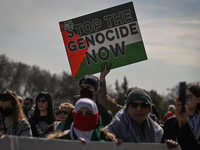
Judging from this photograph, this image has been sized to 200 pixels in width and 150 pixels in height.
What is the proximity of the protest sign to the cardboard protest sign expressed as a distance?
7.64ft

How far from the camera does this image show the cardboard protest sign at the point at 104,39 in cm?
593

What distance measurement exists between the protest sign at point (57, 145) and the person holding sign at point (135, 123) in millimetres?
155

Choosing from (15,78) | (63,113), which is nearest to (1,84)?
(15,78)

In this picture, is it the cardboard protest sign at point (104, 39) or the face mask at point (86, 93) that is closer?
the face mask at point (86, 93)

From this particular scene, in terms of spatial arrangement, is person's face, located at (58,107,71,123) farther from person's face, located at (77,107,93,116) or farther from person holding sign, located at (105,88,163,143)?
person's face, located at (77,107,93,116)

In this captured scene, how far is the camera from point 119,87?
272ft

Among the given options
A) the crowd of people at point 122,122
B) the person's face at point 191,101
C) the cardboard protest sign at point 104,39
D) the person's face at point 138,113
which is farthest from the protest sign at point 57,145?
the cardboard protest sign at point 104,39

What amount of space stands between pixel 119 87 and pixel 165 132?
78733mm

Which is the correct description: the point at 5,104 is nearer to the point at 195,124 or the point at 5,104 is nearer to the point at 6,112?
the point at 6,112

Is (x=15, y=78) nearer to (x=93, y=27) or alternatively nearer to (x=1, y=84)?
(x=1, y=84)

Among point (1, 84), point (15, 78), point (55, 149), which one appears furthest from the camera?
point (15, 78)

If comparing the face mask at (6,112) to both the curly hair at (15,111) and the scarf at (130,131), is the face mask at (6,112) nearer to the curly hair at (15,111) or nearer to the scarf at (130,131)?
the curly hair at (15,111)

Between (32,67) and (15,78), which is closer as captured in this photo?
(15,78)

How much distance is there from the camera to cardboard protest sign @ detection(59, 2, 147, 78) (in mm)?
5934
